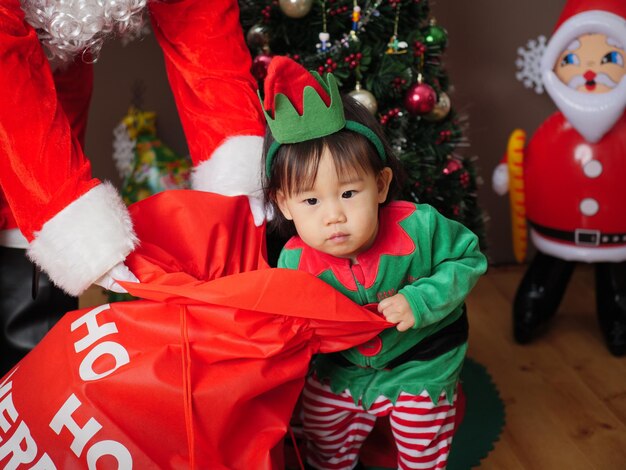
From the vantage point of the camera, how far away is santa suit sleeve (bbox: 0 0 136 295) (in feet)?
3.53

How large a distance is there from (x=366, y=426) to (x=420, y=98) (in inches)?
25.8

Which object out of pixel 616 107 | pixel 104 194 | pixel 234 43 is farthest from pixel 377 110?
pixel 104 194

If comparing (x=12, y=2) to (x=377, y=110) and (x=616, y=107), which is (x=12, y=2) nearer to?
(x=377, y=110)

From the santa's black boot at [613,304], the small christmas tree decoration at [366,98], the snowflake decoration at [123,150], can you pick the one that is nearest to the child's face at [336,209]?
the small christmas tree decoration at [366,98]

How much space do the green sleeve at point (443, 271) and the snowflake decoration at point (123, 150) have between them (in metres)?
1.15

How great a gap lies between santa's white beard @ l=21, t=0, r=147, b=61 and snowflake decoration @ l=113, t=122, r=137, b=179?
813 mm

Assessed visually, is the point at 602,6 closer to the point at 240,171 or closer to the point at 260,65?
the point at 260,65

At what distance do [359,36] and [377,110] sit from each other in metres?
0.16

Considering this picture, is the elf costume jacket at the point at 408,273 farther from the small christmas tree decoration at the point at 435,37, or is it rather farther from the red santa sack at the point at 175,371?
the small christmas tree decoration at the point at 435,37

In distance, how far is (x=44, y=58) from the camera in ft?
3.77

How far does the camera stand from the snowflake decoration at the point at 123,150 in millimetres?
2090

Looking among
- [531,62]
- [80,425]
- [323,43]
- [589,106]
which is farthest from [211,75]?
[531,62]

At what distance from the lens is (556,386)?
66.1 inches

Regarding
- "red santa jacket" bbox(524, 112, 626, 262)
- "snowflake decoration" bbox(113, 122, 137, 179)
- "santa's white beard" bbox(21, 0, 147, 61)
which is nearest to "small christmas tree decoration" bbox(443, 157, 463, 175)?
"red santa jacket" bbox(524, 112, 626, 262)
